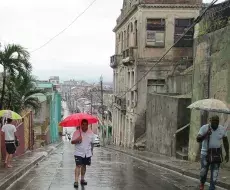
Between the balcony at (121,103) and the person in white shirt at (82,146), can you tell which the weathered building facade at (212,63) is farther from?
the balcony at (121,103)

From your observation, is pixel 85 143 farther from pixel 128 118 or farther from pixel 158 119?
pixel 128 118

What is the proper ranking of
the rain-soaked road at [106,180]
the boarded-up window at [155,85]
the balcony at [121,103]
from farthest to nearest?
the balcony at [121,103], the boarded-up window at [155,85], the rain-soaked road at [106,180]

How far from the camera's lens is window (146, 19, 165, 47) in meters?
34.2

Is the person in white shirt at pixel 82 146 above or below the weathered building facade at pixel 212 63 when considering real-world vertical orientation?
below

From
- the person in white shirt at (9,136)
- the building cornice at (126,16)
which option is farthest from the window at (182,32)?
the person in white shirt at (9,136)

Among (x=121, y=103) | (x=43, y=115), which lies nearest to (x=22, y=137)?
(x=121, y=103)

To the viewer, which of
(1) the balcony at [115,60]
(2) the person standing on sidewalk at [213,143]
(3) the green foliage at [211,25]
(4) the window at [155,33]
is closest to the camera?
(2) the person standing on sidewalk at [213,143]

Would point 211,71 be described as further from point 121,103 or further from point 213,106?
point 121,103

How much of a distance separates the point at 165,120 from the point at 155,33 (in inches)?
526

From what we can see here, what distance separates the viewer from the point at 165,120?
73.5ft

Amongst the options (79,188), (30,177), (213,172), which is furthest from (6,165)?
(213,172)

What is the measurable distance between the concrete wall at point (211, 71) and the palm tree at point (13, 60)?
23.2 ft

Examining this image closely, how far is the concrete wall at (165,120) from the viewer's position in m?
20.0

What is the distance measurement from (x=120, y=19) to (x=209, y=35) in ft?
93.1
